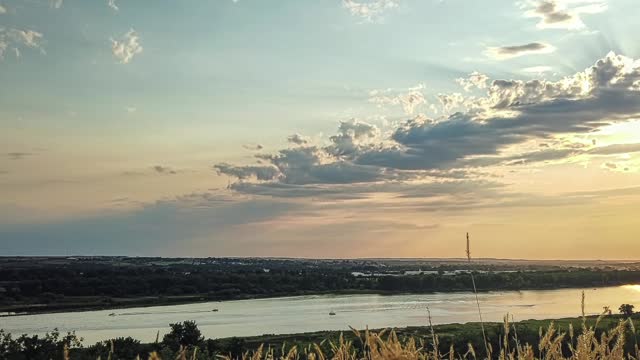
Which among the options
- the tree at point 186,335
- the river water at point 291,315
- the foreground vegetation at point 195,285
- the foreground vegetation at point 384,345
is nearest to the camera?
the foreground vegetation at point 384,345

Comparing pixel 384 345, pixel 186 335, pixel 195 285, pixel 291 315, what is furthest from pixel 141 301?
pixel 384 345

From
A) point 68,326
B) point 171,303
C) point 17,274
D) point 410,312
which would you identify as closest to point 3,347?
point 68,326

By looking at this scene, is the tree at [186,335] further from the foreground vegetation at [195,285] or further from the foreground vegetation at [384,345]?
the foreground vegetation at [195,285]

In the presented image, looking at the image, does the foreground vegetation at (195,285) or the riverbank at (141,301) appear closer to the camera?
the riverbank at (141,301)

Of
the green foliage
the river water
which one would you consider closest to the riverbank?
the river water

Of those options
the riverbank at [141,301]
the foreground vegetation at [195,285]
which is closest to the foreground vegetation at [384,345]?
the riverbank at [141,301]

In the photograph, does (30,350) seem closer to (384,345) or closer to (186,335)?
(186,335)
